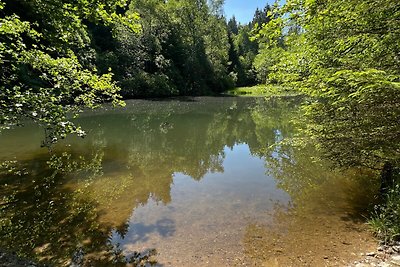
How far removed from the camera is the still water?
6.70m

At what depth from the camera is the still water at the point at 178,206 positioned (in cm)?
670

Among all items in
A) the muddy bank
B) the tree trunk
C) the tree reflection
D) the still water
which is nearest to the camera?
the muddy bank

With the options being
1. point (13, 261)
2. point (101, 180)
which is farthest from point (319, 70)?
point (101, 180)

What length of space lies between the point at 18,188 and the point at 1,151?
5.83 meters

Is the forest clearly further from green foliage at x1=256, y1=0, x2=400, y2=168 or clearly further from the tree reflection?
the tree reflection

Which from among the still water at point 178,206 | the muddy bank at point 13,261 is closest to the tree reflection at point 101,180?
the still water at point 178,206

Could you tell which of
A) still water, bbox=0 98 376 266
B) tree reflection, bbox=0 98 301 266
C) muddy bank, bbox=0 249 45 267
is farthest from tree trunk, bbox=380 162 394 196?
muddy bank, bbox=0 249 45 267

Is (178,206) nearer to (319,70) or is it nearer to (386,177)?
(319,70)

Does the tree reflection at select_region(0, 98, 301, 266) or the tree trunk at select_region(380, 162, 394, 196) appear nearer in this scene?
the tree reflection at select_region(0, 98, 301, 266)

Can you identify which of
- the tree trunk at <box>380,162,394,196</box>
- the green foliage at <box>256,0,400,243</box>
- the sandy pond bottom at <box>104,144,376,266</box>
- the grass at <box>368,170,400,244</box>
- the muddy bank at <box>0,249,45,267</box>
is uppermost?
the green foliage at <box>256,0,400,243</box>

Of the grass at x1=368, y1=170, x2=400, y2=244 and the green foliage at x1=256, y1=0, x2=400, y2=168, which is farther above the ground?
the green foliage at x1=256, y1=0, x2=400, y2=168

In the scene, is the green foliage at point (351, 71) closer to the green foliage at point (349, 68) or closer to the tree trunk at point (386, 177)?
the green foliage at point (349, 68)

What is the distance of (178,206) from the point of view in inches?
365

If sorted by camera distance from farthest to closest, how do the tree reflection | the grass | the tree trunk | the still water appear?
1. the tree trunk
2. the tree reflection
3. the still water
4. the grass
